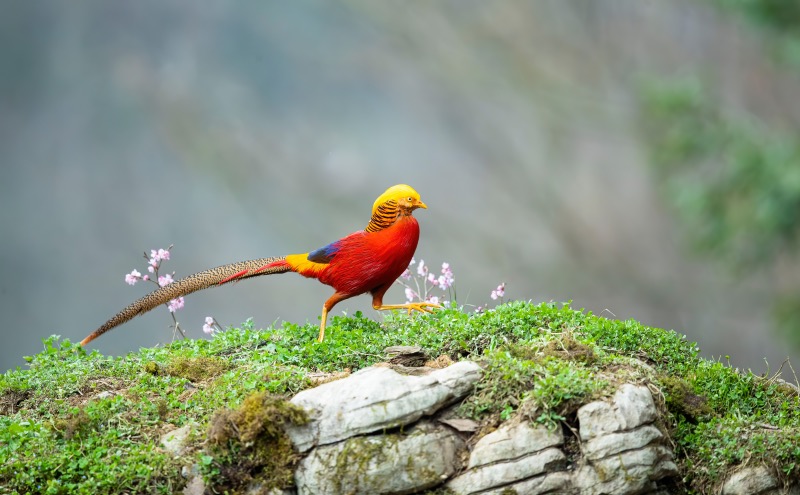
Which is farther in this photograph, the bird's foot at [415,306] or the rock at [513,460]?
the bird's foot at [415,306]

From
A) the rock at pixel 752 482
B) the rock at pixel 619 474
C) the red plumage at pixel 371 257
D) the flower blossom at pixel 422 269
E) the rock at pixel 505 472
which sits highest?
the flower blossom at pixel 422 269

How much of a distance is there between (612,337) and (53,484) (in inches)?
130

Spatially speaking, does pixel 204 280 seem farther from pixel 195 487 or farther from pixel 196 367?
pixel 195 487

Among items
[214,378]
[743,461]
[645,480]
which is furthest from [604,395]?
[214,378]

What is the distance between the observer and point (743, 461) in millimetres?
4836

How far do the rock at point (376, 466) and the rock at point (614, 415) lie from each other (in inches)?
26.4

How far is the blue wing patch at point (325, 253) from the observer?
611 centimetres

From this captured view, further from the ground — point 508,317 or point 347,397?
point 508,317

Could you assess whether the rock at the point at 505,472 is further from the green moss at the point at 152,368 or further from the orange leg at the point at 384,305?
the green moss at the point at 152,368

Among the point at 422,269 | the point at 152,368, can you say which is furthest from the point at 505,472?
the point at 422,269

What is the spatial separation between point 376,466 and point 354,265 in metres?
1.90

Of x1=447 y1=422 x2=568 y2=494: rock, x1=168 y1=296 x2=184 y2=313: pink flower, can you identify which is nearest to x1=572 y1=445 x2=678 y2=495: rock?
x1=447 y1=422 x2=568 y2=494: rock

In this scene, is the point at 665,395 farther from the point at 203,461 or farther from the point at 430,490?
the point at 203,461

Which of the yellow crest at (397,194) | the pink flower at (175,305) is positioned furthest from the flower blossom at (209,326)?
the yellow crest at (397,194)
